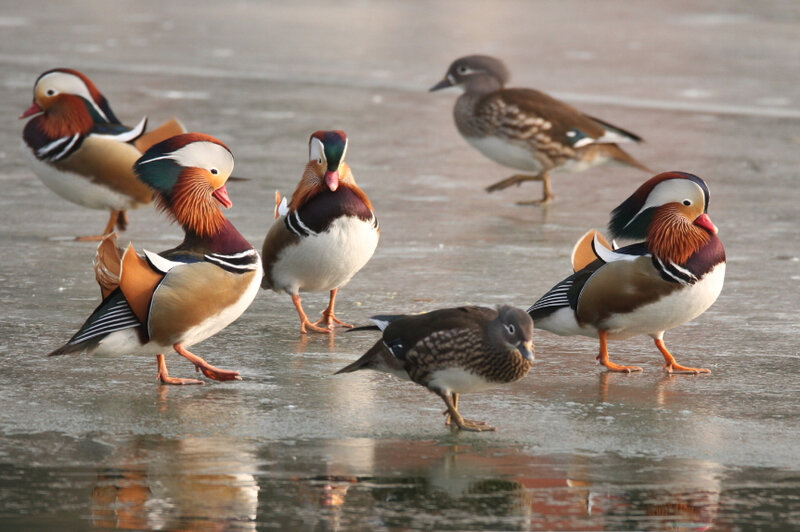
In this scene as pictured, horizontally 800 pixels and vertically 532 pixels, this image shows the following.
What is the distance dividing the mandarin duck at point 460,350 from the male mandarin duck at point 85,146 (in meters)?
3.84

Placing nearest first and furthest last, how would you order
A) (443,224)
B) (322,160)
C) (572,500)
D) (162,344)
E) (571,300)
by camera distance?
(572,500), (162,344), (571,300), (322,160), (443,224)

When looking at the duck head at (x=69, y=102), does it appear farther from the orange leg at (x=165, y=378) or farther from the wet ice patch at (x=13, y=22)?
the wet ice patch at (x=13, y=22)

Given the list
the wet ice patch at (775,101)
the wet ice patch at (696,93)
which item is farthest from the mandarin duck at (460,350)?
the wet ice patch at (696,93)

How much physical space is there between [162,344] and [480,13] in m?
17.6

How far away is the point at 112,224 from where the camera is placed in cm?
874

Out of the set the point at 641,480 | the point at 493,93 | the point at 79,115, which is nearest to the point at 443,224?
the point at 493,93

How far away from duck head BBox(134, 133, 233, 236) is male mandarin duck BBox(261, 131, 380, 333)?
649mm

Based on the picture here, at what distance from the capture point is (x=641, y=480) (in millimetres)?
4523

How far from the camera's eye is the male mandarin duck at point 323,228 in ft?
21.1

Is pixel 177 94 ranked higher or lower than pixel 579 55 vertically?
lower

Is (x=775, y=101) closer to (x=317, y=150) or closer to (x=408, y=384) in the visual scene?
(x=317, y=150)

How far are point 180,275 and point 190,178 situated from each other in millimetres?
524

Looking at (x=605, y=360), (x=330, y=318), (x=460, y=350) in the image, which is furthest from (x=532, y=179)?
(x=460, y=350)

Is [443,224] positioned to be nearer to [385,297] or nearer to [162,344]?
[385,297]
